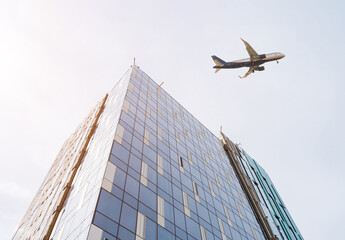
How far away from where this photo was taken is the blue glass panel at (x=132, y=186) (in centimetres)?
2243

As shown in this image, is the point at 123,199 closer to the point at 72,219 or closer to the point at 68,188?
the point at 72,219

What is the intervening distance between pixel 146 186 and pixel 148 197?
1.27m

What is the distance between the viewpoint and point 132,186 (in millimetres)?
23109

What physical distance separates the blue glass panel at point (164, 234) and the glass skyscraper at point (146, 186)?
0.30 feet

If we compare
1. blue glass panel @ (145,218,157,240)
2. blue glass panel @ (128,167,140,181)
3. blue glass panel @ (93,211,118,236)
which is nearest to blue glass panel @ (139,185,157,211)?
blue glass panel @ (128,167,140,181)

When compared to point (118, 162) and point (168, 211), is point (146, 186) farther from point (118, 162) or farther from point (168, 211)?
point (118, 162)

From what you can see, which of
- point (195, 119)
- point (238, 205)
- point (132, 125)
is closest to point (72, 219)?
point (132, 125)

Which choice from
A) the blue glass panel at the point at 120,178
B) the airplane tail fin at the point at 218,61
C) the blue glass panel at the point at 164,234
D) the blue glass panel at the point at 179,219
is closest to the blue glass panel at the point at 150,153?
the blue glass panel at the point at 120,178

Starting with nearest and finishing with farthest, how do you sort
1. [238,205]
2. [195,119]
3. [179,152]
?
[179,152] < [238,205] < [195,119]

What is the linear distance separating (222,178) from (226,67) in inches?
933

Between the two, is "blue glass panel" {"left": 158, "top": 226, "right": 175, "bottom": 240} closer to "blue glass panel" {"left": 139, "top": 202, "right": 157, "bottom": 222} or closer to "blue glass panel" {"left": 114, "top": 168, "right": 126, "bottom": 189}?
"blue glass panel" {"left": 139, "top": 202, "right": 157, "bottom": 222}

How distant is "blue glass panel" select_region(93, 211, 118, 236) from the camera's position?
17777 mm

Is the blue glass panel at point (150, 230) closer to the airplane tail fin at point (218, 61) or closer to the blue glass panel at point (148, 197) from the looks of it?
the blue glass panel at point (148, 197)

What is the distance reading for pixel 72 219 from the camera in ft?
68.8
